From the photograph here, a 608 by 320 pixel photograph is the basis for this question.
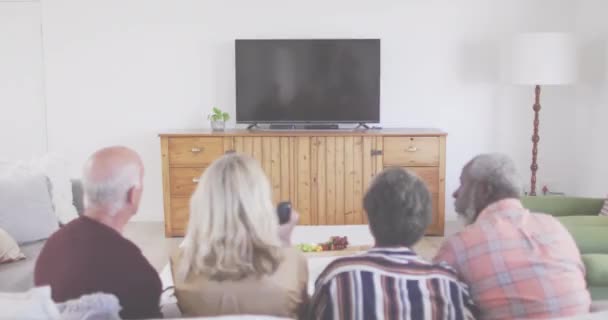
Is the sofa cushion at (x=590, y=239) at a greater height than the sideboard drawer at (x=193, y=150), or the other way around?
the sideboard drawer at (x=193, y=150)

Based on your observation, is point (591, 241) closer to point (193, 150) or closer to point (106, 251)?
point (106, 251)

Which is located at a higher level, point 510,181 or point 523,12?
point 523,12

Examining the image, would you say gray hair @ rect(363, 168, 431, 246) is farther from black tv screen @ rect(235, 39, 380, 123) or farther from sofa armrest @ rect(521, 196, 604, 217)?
black tv screen @ rect(235, 39, 380, 123)

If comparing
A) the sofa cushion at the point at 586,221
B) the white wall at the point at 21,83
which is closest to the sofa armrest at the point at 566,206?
the sofa cushion at the point at 586,221

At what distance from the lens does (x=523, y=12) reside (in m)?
5.23

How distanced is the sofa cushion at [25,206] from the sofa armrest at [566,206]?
2.70 meters

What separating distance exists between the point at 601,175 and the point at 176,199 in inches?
132

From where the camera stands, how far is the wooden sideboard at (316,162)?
484cm

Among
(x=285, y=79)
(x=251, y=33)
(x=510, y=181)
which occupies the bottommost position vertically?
(x=510, y=181)

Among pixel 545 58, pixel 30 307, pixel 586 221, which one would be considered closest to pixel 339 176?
pixel 545 58

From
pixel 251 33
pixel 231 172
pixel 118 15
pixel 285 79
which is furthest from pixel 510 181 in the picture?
pixel 118 15

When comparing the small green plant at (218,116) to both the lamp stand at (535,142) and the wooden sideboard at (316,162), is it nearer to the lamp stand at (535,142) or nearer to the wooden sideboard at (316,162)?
the wooden sideboard at (316,162)

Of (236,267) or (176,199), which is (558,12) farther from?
(236,267)

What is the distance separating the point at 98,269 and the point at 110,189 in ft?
0.84
